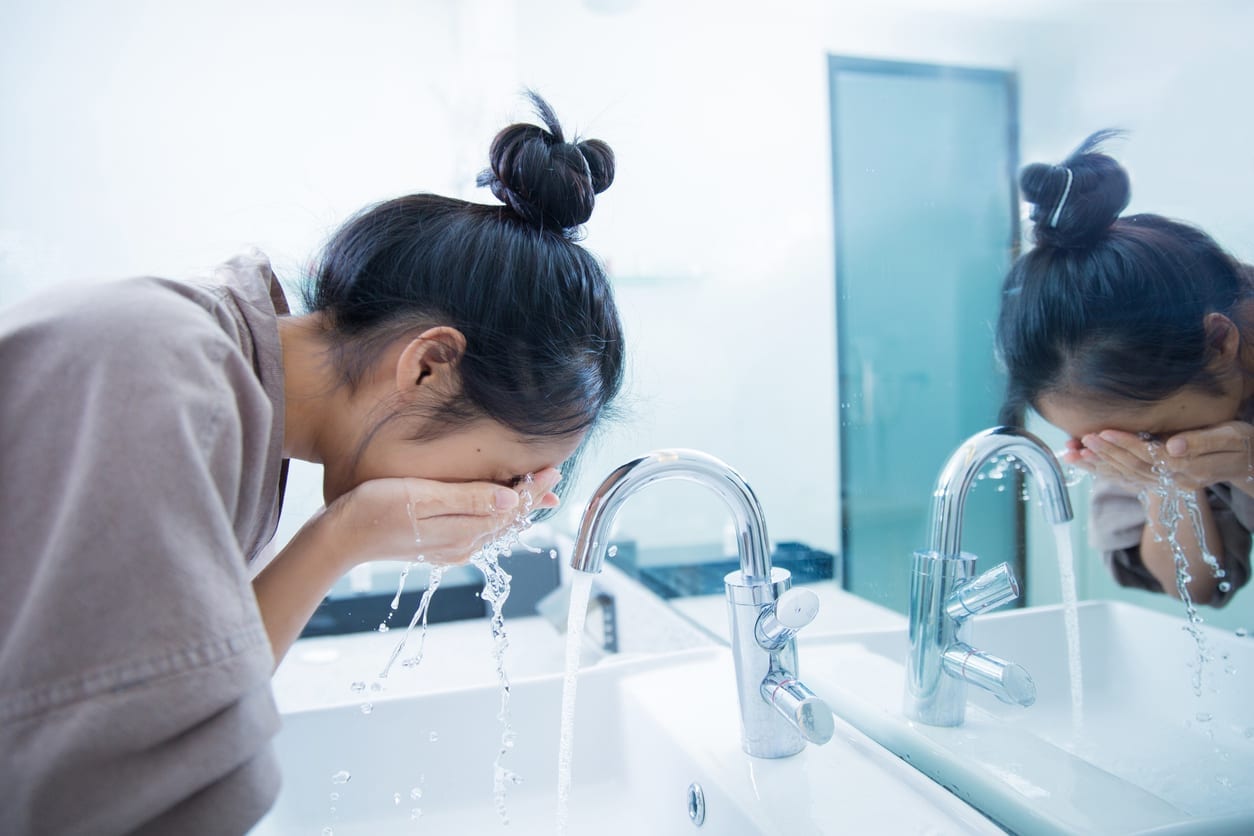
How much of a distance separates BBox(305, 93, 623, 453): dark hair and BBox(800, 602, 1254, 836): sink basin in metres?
0.41

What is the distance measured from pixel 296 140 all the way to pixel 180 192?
0.58 ft

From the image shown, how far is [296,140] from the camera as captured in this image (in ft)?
3.78

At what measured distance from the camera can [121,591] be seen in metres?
0.37

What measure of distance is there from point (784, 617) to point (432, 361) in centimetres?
33

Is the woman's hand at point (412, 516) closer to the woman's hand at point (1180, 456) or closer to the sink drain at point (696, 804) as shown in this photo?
the sink drain at point (696, 804)

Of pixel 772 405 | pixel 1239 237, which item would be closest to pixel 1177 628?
pixel 1239 237

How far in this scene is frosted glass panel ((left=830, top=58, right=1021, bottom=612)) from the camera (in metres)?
0.71

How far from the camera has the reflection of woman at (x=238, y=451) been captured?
369mm

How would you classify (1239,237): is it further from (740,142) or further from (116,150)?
(116,150)

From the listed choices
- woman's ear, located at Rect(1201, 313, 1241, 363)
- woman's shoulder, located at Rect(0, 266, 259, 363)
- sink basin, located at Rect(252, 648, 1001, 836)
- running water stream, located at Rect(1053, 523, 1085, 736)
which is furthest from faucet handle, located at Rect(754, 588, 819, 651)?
woman's shoulder, located at Rect(0, 266, 259, 363)

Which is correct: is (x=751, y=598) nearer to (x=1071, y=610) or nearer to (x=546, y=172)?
(x=1071, y=610)

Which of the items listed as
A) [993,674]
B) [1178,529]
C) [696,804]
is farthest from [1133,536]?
[696,804]

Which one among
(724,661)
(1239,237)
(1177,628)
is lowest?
(724,661)

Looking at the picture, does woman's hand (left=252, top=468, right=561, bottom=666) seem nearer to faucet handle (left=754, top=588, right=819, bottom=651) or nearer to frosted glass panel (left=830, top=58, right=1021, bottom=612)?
faucet handle (left=754, top=588, right=819, bottom=651)
